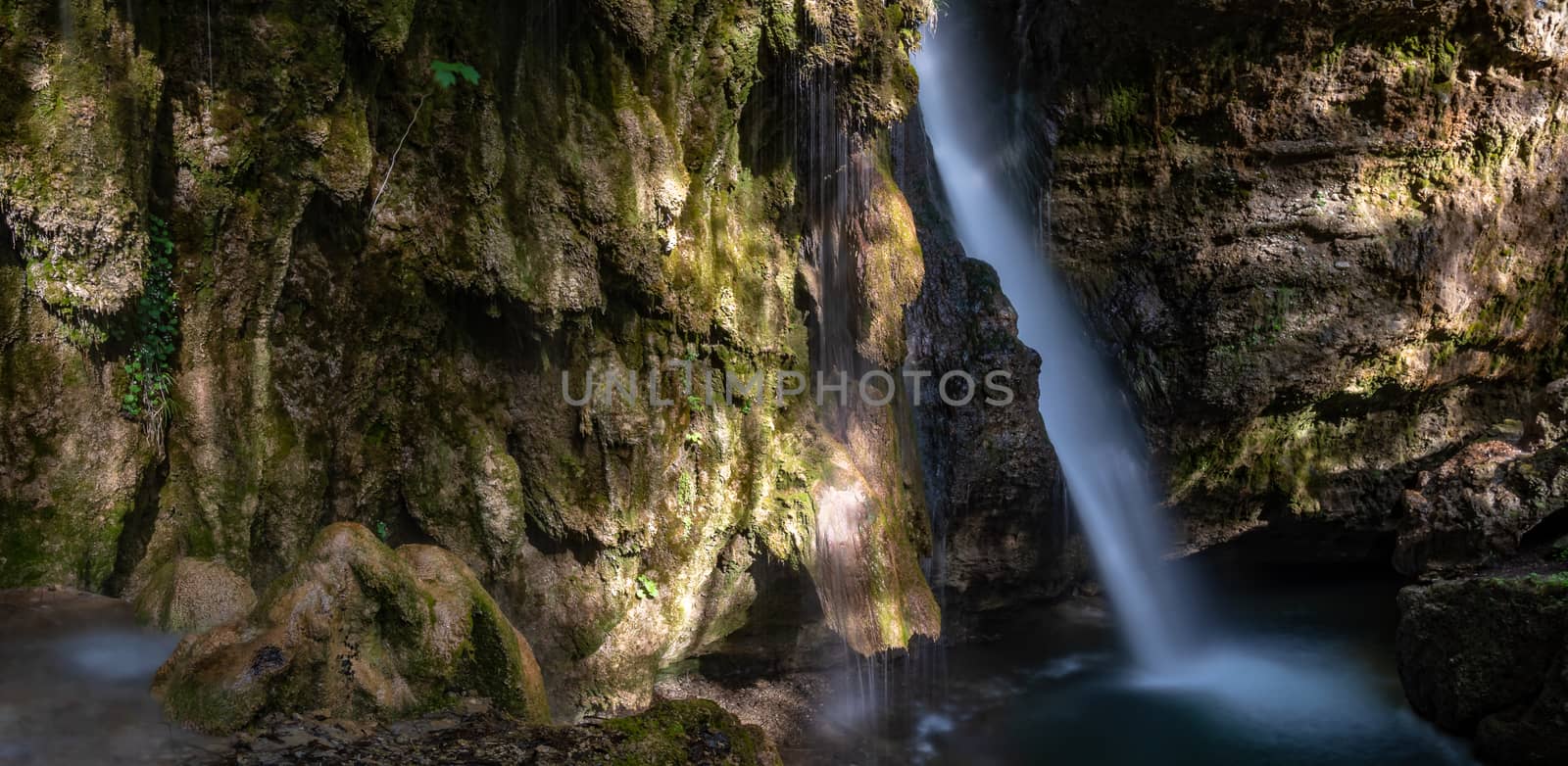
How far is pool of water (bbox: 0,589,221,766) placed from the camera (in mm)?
3666

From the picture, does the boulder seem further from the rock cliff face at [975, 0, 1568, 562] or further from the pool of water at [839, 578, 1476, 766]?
the pool of water at [839, 578, 1476, 766]

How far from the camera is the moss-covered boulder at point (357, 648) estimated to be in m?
4.08

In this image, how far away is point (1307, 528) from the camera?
36.3 ft

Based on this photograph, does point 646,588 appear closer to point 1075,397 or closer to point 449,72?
point 449,72

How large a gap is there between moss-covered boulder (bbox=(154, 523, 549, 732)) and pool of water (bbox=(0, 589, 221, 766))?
0.14 meters

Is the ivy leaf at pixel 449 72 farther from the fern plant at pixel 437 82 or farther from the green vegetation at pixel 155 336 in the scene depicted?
the green vegetation at pixel 155 336

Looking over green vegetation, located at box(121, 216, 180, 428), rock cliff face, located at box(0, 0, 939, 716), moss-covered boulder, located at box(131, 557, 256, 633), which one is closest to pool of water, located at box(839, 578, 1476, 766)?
rock cliff face, located at box(0, 0, 939, 716)

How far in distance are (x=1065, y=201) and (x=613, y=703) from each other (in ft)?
21.4

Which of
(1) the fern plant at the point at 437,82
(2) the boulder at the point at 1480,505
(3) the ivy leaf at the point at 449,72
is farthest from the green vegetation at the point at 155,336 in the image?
(2) the boulder at the point at 1480,505

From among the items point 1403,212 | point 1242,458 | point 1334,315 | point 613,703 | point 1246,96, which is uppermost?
point 1246,96

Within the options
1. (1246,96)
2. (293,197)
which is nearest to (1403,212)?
(1246,96)

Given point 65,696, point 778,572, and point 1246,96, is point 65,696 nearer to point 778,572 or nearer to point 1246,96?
point 778,572

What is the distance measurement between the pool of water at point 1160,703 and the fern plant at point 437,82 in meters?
5.04

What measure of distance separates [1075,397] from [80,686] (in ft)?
28.4
